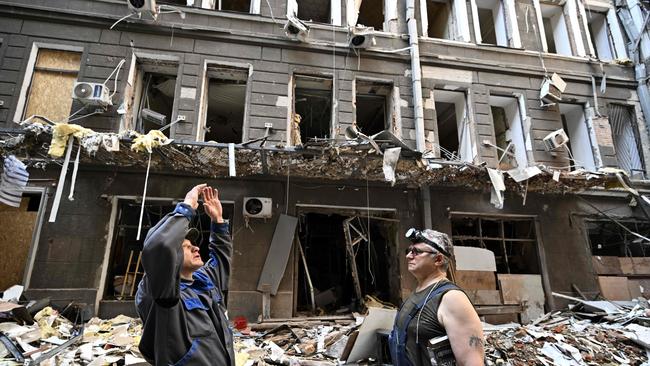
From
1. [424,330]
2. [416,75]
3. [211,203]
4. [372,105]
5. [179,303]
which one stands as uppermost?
[416,75]

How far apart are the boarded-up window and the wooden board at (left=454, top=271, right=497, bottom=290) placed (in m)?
10.5

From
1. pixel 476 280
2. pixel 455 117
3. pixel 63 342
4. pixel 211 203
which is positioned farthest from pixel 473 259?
A: pixel 63 342

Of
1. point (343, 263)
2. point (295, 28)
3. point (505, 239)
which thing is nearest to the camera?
point (295, 28)

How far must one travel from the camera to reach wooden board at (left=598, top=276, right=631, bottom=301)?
31.2 ft

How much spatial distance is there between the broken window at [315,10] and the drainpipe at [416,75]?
261 centimetres

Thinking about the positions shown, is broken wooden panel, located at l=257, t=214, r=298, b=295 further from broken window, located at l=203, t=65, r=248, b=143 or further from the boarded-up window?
the boarded-up window

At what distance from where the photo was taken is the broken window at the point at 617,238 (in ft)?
34.4

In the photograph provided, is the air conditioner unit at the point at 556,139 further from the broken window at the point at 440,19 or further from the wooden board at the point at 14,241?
the wooden board at the point at 14,241

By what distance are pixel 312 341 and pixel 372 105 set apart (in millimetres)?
7450

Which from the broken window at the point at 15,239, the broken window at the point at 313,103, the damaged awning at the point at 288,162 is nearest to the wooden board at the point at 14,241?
the broken window at the point at 15,239

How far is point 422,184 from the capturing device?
905cm

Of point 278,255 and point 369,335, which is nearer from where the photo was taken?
point 369,335

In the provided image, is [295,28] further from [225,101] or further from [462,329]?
[462,329]

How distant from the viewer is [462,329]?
2268 millimetres
